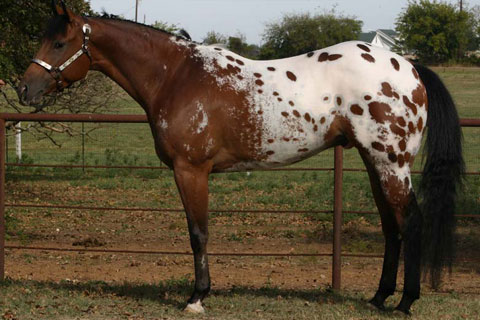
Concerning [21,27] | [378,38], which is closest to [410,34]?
[378,38]

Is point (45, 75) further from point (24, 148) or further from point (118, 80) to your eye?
point (24, 148)

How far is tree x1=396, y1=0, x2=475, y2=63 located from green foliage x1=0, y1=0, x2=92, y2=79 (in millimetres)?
46178

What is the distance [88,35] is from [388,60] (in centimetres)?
221

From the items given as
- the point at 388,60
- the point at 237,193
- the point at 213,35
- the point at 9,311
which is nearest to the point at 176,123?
the point at 388,60

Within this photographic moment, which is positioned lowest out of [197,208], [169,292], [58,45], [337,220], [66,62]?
[169,292]

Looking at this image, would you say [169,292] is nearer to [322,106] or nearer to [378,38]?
[322,106]

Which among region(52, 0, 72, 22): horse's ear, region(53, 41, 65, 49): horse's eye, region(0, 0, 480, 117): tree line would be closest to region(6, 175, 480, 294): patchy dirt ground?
region(53, 41, 65, 49): horse's eye

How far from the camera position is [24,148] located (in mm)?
21172

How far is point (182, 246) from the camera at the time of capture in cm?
897

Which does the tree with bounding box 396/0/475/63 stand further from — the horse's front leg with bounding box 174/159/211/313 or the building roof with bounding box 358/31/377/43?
the horse's front leg with bounding box 174/159/211/313

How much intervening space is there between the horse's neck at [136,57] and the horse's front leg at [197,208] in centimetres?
61

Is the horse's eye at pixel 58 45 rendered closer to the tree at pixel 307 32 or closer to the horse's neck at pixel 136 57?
the horse's neck at pixel 136 57

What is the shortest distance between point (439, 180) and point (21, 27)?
739 cm

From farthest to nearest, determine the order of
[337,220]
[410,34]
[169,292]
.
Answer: [410,34] < [337,220] < [169,292]
